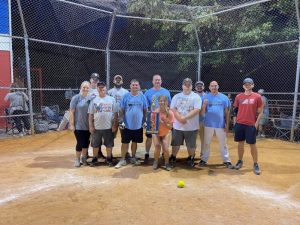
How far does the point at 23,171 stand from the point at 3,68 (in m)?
7.08

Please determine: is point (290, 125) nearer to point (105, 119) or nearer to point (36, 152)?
point (105, 119)

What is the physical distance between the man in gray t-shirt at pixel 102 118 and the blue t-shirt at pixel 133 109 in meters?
0.20

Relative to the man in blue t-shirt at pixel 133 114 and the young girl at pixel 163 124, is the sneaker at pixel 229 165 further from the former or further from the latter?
the man in blue t-shirt at pixel 133 114

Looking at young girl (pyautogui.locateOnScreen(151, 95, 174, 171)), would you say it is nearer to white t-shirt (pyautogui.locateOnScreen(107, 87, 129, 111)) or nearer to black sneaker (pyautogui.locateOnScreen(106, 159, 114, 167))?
black sneaker (pyautogui.locateOnScreen(106, 159, 114, 167))

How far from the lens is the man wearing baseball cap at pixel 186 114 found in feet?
20.4

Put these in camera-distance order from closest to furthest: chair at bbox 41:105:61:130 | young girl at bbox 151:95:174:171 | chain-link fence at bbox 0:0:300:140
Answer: young girl at bbox 151:95:174:171
chain-link fence at bbox 0:0:300:140
chair at bbox 41:105:61:130

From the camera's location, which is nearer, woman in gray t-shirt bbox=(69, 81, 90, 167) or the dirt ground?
the dirt ground

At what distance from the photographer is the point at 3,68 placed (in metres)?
11.8

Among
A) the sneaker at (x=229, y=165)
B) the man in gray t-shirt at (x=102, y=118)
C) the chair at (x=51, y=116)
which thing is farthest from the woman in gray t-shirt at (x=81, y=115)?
the chair at (x=51, y=116)

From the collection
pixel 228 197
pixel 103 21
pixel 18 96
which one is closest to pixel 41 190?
pixel 228 197

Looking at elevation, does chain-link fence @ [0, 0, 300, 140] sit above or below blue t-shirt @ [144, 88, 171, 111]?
above

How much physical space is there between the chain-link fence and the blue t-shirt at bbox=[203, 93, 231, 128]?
17.5ft

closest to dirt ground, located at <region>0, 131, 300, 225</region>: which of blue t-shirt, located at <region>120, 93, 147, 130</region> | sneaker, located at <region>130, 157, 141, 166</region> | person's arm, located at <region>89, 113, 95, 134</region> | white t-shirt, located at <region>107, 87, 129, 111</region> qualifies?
sneaker, located at <region>130, 157, 141, 166</region>

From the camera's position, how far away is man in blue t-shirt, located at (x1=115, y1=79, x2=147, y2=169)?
6.22m
